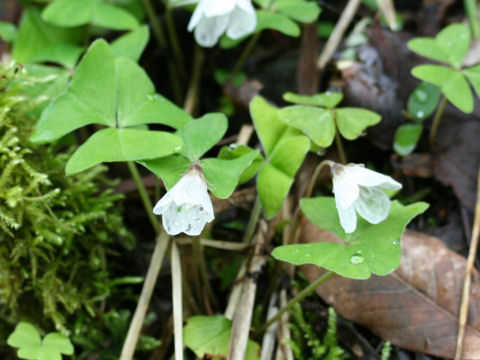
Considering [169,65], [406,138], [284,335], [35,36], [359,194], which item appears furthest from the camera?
[169,65]

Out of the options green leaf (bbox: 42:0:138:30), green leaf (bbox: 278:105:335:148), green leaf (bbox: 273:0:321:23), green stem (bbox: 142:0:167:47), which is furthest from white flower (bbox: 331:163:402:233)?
green stem (bbox: 142:0:167:47)

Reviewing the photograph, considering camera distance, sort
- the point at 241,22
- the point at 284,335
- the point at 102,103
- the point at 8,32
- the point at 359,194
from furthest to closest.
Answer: the point at 8,32, the point at 241,22, the point at 284,335, the point at 102,103, the point at 359,194

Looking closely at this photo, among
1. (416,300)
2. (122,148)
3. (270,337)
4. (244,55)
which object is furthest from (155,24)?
(416,300)

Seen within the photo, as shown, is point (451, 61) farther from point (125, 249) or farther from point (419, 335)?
point (125, 249)

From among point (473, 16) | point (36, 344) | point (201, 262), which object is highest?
point (473, 16)

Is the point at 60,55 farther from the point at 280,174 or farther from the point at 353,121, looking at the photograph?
the point at 353,121

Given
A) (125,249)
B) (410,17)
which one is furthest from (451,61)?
(125,249)

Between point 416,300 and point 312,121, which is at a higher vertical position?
point 312,121
